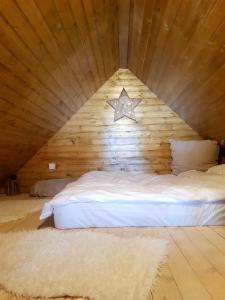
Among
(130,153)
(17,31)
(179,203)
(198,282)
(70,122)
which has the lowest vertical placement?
(198,282)

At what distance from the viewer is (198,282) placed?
1.32 meters

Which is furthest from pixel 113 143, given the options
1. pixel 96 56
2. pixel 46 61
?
pixel 46 61

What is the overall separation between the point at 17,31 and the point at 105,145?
9.85ft

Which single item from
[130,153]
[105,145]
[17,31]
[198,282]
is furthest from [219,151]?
[17,31]

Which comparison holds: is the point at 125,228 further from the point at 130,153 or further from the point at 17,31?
the point at 130,153

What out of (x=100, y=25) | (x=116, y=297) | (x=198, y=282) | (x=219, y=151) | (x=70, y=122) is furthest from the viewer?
(x=70, y=122)

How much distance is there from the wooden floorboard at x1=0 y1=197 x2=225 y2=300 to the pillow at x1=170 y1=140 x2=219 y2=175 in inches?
73.0

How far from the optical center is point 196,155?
4016mm

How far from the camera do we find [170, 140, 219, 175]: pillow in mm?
3961

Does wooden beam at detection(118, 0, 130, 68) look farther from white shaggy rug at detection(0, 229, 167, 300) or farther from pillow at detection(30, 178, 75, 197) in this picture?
pillow at detection(30, 178, 75, 197)

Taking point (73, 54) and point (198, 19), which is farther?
point (73, 54)

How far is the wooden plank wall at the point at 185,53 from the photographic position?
186 cm

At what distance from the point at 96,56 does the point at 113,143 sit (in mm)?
1775

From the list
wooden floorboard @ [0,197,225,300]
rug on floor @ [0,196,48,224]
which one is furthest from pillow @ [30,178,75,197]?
wooden floorboard @ [0,197,225,300]
